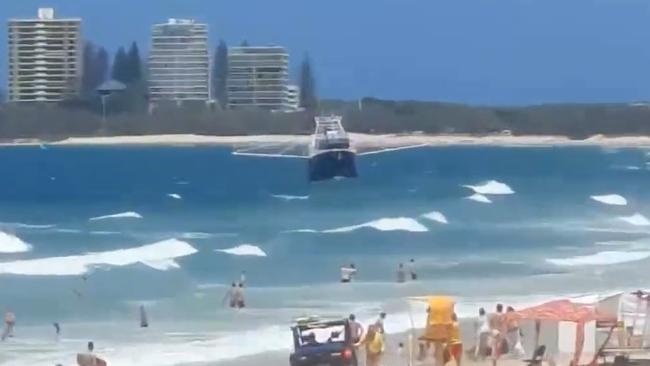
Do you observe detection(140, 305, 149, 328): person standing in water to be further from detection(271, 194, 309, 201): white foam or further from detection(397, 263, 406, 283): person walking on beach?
detection(397, 263, 406, 283): person walking on beach

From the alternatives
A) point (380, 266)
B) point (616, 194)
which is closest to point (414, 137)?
point (380, 266)

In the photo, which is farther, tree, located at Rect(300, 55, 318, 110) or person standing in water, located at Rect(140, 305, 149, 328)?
tree, located at Rect(300, 55, 318, 110)

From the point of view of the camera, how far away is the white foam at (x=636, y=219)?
16.3 feet

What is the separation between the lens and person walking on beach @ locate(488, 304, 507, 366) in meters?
4.69

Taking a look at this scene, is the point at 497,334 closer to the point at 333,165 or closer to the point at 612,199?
the point at 612,199

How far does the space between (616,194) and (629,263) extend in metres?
0.29

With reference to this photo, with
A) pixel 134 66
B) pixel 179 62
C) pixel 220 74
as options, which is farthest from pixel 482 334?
pixel 134 66

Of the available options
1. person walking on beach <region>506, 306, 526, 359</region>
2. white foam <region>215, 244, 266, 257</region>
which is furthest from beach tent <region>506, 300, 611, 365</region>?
white foam <region>215, 244, 266, 257</region>

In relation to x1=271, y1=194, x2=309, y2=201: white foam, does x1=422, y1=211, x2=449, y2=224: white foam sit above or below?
below

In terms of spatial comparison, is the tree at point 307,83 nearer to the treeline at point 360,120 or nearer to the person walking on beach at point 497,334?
the treeline at point 360,120

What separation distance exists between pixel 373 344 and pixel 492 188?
2.62ft

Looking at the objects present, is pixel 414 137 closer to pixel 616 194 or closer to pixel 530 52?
pixel 530 52

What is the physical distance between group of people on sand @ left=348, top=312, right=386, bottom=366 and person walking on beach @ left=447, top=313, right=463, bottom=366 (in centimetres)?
26

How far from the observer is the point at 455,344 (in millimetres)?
4648
